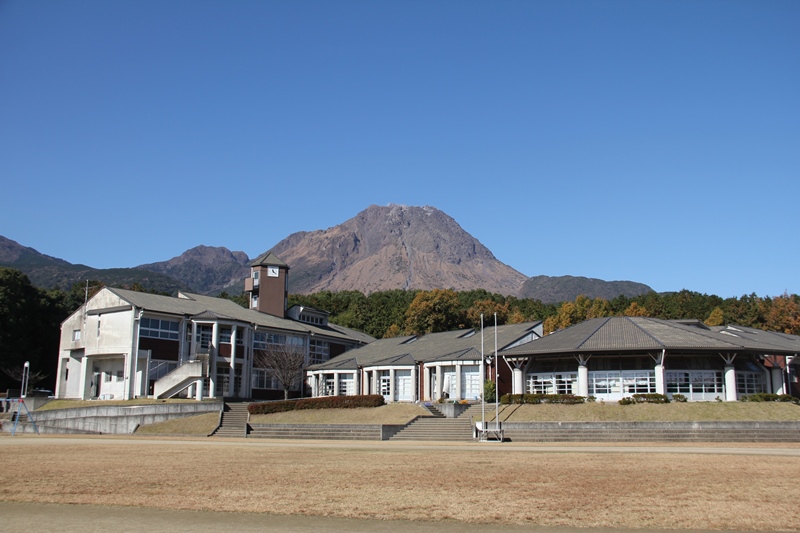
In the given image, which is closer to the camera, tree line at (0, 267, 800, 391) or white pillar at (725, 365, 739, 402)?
white pillar at (725, 365, 739, 402)

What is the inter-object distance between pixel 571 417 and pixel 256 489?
2825 centimetres

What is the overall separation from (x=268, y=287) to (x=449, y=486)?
2141 inches

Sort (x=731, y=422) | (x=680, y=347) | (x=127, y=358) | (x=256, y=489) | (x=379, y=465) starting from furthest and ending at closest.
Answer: (x=127, y=358) → (x=680, y=347) → (x=731, y=422) → (x=379, y=465) → (x=256, y=489)

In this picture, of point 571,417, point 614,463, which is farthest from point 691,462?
point 571,417

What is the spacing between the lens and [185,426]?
142 feet

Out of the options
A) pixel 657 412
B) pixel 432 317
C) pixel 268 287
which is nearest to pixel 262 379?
pixel 268 287

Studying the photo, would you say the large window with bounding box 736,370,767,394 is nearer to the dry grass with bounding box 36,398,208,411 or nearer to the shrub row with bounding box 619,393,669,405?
the shrub row with bounding box 619,393,669,405

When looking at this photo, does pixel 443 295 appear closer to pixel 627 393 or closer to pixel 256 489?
pixel 627 393

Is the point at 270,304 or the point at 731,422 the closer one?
the point at 731,422

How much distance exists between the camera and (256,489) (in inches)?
595

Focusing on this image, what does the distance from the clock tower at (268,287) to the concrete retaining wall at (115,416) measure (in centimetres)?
2114

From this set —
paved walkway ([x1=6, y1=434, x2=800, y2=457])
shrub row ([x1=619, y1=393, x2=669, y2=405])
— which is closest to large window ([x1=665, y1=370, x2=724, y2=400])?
shrub row ([x1=619, y1=393, x2=669, y2=405])

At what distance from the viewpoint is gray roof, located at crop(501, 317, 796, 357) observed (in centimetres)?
4456

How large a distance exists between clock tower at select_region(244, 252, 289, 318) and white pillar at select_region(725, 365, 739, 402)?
129ft
